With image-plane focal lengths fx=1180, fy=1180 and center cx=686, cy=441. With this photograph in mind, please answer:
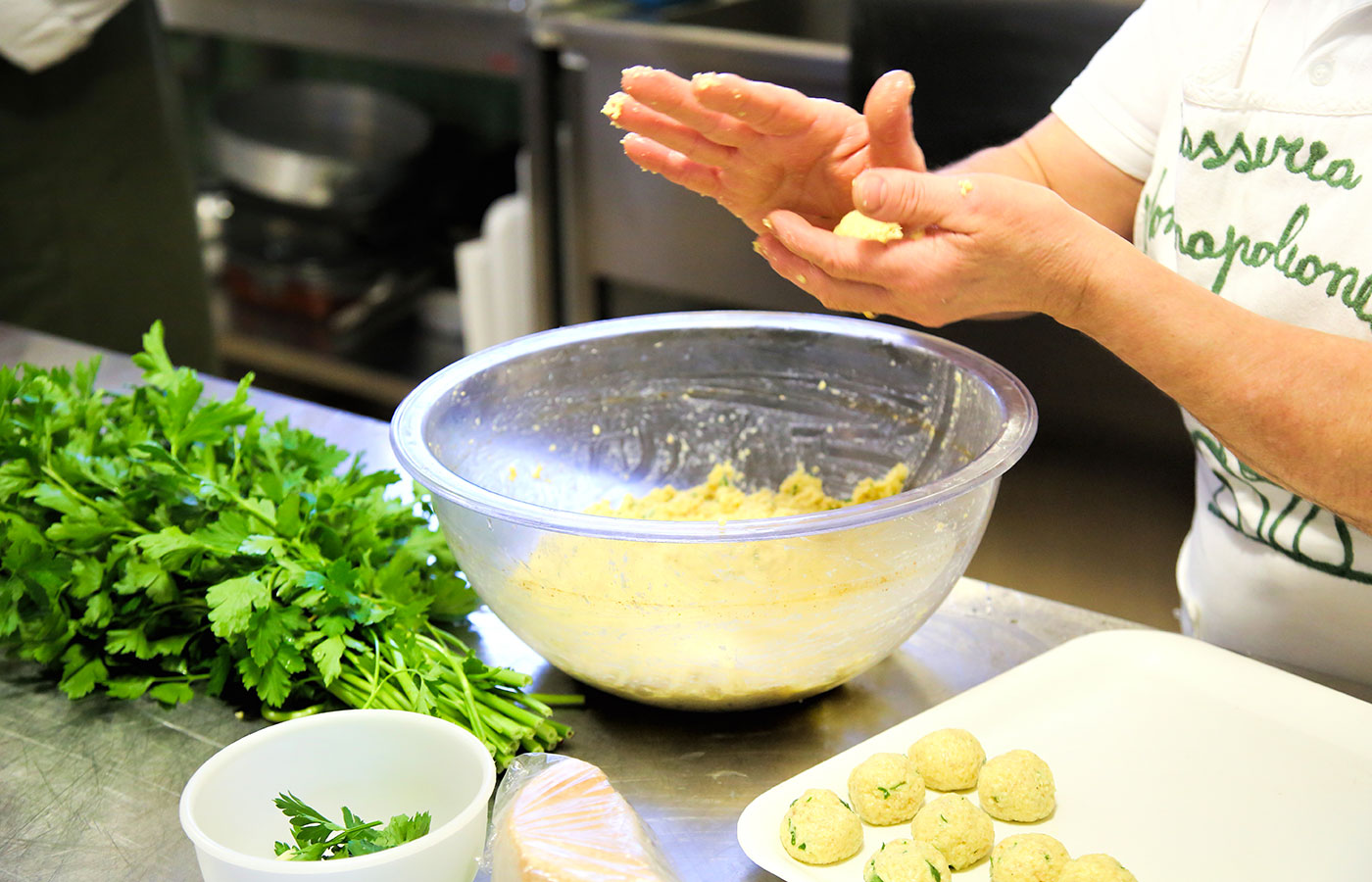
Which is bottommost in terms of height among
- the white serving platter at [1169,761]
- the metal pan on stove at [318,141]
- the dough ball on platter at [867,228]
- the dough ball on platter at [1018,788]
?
the metal pan on stove at [318,141]

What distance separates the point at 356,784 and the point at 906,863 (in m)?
0.35

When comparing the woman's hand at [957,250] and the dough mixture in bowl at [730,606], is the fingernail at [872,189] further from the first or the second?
the dough mixture in bowl at [730,606]

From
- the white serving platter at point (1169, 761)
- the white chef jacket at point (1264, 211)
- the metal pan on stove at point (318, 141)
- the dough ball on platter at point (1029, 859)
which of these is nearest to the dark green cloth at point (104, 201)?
the metal pan on stove at point (318, 141)

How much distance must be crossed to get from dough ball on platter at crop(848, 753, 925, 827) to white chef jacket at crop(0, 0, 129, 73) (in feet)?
6.31

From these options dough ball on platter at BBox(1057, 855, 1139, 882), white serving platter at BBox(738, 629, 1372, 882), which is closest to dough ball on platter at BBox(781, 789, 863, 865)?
white serving platter at BBox(738, 629, 1372, 882)

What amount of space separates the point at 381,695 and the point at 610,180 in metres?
1.85

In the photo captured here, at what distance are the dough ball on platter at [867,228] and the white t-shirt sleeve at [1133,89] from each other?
32 cm

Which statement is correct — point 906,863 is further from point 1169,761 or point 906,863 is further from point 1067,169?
point 1067,169

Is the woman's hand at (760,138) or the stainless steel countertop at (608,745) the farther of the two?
the woman's hand at (760,138)

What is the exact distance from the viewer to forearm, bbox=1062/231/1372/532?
84 cm

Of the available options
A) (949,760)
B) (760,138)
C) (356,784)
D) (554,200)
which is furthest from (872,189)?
(554,200)

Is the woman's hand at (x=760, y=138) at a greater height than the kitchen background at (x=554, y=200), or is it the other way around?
the woman's hand at (x=760, y=138)

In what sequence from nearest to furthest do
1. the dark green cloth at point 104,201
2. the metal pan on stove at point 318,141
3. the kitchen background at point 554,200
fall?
the kitchen background at point 554,200
the dark green cloth at point 104,201
the metal pan on stove at point 318,141

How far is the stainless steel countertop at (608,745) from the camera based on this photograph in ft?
2.64
